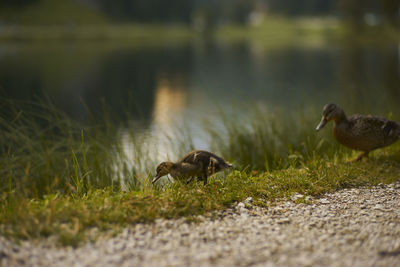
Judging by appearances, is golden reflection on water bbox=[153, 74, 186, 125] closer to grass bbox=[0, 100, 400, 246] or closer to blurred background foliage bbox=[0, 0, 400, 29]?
grass bbox=[0, 100, 400, 246]

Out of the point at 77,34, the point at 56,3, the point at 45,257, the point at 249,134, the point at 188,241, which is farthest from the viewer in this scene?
the point at 56,3

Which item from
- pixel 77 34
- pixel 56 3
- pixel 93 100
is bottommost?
pixel 93 100

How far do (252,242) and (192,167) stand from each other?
1.74 metres

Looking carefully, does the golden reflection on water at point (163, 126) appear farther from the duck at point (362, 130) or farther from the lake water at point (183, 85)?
the duck at point (362, 130)

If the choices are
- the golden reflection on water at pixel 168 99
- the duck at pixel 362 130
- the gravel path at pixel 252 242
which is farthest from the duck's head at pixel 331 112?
the golden reflection on water at pixel 168 99

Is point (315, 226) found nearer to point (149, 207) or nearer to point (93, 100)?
point (149, 207)

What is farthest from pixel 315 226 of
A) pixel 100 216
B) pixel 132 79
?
pixel 132 79

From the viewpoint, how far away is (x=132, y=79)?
97.9ft

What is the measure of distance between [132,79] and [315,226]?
26.3m

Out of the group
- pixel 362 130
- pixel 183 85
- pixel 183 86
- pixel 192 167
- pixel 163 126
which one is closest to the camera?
pixel 192 167

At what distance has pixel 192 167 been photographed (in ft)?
18.7

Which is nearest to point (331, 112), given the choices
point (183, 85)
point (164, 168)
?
point (164, 168)

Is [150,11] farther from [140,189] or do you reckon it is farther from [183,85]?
[140,189]

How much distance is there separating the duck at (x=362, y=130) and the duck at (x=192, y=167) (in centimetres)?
200
